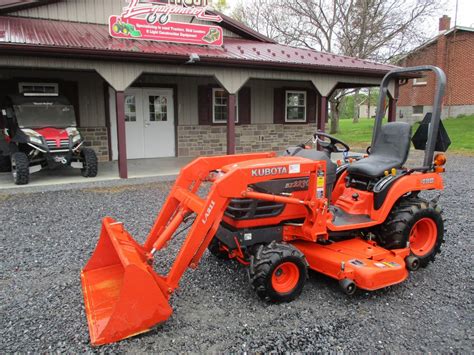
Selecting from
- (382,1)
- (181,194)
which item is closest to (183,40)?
(181,194)

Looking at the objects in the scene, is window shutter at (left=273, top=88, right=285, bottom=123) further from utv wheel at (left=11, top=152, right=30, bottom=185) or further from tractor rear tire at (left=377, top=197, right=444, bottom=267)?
tractor rear tire at (left=377, top=197, right=444, bottom=267)

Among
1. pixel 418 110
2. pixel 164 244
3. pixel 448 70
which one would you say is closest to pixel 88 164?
pixel 164 244

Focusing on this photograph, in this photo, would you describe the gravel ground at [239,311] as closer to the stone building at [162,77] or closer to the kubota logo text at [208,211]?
the kubota logo text at [208,211]

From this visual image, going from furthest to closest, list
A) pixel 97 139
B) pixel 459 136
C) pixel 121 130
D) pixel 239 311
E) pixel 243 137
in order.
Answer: pixel 459 136 → pixel 243 137 → pixel 97 139 → pixel 121 130 → pixel 239 311

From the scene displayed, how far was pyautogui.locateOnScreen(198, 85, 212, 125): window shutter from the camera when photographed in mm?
12578

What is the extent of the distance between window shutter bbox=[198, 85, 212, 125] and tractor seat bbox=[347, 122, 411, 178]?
8.97m

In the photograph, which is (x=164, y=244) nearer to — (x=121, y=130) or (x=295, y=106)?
(x=121, y=130)

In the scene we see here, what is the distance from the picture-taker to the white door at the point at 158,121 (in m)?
12.0

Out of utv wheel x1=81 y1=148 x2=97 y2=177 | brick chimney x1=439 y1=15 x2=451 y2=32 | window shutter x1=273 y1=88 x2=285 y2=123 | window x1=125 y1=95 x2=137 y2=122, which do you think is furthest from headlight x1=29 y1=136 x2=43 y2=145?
brick chimney x1=439 y1=15 x2=451 y2=32

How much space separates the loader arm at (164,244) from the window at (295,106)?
34.6ft

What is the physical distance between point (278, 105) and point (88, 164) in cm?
732

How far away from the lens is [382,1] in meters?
23.0

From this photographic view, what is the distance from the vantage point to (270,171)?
127 inches

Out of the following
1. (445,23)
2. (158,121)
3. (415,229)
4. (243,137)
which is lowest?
(415,229)
